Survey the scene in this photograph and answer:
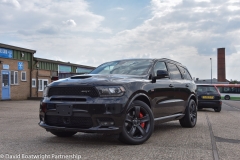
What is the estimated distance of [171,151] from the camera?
4.92 meters

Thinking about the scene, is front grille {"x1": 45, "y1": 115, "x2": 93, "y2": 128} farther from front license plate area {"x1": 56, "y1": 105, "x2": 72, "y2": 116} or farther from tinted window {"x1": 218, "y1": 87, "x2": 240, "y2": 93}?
tinted window {"x1": 218, "y1": 87, "x2": 240, "y2": 93}

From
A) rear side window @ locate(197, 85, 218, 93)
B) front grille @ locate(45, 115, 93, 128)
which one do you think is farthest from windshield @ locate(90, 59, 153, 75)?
rear side window @ locate(197, 85, 218, 93)

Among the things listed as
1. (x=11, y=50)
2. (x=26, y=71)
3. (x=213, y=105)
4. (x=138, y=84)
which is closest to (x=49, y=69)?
(x=26, y=71)

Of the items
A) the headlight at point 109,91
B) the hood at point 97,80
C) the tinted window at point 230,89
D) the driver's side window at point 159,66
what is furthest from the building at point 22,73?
the tinted window at point 230,89

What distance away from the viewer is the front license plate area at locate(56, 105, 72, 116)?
16.9ft

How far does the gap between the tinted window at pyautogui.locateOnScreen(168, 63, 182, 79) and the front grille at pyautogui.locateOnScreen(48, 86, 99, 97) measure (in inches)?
114

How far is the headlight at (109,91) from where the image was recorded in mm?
5104

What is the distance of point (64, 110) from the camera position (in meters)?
5.20

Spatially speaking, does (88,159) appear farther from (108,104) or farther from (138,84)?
(138,84)

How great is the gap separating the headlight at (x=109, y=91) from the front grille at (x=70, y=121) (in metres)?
0.49

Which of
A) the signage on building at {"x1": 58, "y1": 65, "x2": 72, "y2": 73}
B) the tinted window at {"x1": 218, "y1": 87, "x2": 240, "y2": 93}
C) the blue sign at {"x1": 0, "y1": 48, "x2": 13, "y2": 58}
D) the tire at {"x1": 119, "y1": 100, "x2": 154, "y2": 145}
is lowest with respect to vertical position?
the tinted window at {"x1": 218, "y1": 87, "x2": 240, "y2": 93}

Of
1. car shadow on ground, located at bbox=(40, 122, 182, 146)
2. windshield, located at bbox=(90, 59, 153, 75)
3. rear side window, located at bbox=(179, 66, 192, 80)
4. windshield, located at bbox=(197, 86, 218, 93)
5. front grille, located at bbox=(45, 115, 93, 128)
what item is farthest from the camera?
windshield, located at bbox=(197, 86, 218, 93)

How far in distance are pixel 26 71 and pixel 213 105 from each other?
16750 mm

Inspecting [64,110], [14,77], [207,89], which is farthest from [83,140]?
[14,77]
